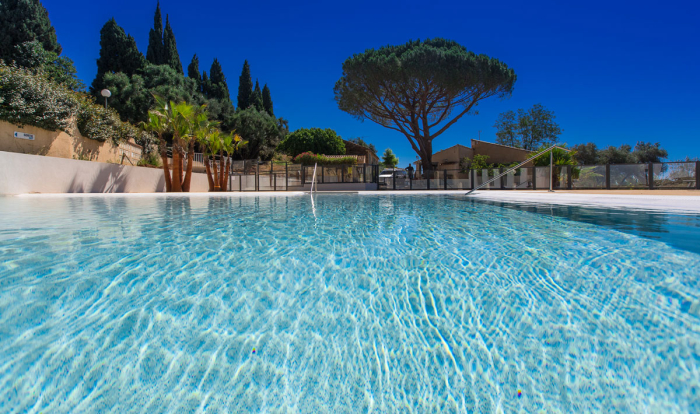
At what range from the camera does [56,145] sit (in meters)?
14.3

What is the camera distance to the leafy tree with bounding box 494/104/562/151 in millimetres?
38656

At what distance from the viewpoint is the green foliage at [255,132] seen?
36969mm

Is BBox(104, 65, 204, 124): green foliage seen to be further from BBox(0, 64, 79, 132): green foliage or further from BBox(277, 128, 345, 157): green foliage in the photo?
BBox(0, 64, 79, 132): green foliage

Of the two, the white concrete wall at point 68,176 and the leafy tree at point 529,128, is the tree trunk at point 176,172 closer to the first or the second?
the white concrete wall at point 68,176

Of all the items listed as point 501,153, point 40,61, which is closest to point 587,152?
point 501,153

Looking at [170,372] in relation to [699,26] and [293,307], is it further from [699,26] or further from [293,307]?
[699,26]

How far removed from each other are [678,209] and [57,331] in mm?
9742

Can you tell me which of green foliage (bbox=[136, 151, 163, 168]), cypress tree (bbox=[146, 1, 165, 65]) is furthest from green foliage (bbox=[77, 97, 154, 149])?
cypress tree (bbox=[146, 1, 165, 65])

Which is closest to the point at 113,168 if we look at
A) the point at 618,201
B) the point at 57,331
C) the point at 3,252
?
the point at 3,252

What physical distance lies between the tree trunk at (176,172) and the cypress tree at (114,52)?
75.8 feet

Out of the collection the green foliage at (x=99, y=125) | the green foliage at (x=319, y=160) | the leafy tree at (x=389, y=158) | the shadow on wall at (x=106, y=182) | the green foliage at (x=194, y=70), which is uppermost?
the green foliage at (x=194, y=70)

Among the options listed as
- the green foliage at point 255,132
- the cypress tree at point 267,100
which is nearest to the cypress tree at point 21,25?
the green foliage at point 255,132

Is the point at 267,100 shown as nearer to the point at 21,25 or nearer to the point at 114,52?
the point at 114,52

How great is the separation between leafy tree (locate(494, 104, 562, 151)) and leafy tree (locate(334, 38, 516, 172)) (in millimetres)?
16967
